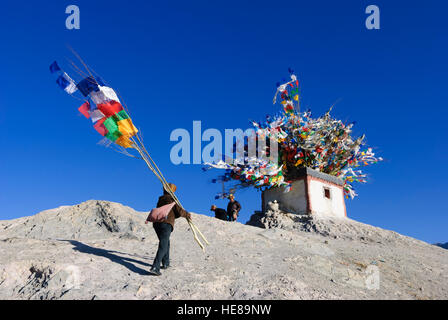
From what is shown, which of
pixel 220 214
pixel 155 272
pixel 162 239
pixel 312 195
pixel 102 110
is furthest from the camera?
pixel 312 195

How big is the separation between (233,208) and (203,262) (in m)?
8.87

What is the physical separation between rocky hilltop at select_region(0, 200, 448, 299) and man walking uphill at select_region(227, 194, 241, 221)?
3113 millimetres

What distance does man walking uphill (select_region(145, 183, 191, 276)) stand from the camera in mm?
7848

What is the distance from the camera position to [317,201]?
18.2 m

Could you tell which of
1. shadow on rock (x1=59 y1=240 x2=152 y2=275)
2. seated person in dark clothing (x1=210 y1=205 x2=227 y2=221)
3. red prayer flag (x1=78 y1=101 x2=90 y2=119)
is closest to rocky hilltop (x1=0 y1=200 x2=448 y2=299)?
shadow on rock (x1=59 y1=240 x2=152 y2=275)

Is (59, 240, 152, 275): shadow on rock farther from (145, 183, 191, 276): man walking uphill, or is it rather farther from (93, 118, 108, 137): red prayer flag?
→ (93, 118, 108, 137): red prayer flag

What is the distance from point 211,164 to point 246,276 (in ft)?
36.5

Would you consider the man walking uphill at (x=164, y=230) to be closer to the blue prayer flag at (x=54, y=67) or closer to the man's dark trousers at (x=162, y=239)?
the man's dark trousers at (x=162, y=239)

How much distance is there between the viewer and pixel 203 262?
929 centimetres

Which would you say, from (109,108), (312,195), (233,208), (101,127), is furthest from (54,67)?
(312,195)

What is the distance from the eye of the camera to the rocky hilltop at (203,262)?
7301mm

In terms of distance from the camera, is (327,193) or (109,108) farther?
(327,193)

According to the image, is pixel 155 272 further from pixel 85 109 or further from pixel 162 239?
pixel 85 109
